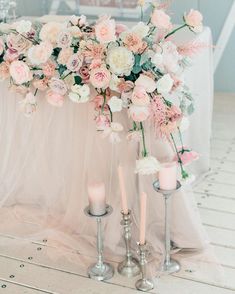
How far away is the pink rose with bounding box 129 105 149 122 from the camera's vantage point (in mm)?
1614

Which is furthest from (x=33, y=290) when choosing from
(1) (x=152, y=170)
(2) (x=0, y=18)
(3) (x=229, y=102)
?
(3) (x=229, y=102)

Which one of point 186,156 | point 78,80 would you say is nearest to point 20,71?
point 78,80

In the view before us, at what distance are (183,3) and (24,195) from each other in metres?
2.27

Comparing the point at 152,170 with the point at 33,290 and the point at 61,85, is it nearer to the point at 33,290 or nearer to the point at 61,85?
the point at 61,85

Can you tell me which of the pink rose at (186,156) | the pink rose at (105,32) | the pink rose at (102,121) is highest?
the pink rose at (105,32)

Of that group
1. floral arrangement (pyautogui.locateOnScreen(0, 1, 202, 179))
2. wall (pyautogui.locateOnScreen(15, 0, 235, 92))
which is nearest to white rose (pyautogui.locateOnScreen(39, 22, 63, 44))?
floral arrangement (pyautogui.locateOnScreen(0, 1, 202, 179))

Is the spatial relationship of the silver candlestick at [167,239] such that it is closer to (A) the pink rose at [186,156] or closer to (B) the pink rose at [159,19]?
(A) the pink rose at [186,156]

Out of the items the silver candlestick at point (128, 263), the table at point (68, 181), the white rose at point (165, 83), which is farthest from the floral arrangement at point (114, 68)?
the silver candlestick at point (128, 263)

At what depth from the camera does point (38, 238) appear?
2070 mm

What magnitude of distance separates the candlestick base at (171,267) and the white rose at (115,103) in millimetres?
624

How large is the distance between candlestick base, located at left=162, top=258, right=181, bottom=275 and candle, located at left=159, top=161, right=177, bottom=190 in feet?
1.03

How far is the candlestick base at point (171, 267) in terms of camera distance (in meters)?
1.83

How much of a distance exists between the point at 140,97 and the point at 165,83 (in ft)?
0.31

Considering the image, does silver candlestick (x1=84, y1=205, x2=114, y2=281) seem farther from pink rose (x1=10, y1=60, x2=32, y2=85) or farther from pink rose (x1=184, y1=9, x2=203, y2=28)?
pink rose (x1=184, y1=9, x2=203, y2=28)
